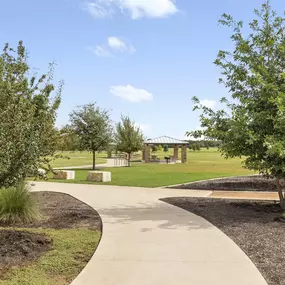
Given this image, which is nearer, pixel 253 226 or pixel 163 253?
pixel 163 253

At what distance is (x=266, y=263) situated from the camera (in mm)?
5328

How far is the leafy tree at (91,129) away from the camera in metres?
28.3

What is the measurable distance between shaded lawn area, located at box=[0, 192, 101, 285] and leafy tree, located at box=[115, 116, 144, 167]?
25.9 m

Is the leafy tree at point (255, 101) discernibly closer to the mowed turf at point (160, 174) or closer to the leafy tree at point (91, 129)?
the mowed turf at point (160, 174)

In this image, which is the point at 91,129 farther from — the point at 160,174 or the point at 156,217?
the point at 156,217

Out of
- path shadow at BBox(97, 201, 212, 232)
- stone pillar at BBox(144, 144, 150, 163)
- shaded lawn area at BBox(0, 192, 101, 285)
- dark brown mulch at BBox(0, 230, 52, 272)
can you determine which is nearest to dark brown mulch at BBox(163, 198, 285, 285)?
path shadow at BBox(97, 201, 212, 232)

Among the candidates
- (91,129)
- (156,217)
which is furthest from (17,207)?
(91,129)

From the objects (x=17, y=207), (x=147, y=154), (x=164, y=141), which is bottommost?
(x=17, y=207)

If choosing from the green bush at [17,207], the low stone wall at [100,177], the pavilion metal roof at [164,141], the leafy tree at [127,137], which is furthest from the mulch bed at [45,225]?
the pavilion metal roof at [164,141]

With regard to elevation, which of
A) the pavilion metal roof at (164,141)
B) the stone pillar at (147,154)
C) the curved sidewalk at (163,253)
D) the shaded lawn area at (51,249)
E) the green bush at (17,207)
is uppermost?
the pavilion metal roof at (164,141)

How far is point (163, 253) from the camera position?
5.56 m

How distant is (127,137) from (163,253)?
30116 mm

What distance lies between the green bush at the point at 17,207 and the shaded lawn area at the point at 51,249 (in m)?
0.25

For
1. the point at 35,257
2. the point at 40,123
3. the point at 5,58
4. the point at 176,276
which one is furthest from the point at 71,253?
the point at 5,58
